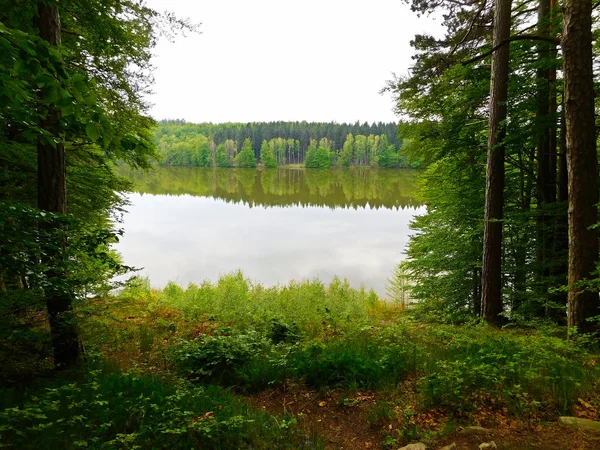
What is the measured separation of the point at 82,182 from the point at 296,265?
1304 cm

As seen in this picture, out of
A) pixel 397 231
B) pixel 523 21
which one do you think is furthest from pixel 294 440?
pixel 397 231

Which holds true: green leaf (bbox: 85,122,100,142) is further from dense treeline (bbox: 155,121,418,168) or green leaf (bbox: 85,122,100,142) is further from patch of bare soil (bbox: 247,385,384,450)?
dense treeline (bbox: 155,121,418,168)

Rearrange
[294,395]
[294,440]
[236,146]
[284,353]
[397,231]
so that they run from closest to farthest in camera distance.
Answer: [294,440] < [294,395] < [284,353] < [397,231] < [236,146]

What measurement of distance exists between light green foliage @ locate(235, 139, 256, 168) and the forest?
317ft

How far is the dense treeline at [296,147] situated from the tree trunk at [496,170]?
303ft

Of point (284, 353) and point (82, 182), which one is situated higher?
point (82, 182)

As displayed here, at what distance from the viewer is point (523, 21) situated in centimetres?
902

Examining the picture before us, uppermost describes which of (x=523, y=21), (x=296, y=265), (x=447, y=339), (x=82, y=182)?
(x=523, y=21)

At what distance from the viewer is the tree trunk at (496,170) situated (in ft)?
22.1

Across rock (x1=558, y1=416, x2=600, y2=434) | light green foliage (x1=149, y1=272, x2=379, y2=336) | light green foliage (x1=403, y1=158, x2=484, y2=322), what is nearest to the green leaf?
rock (x1=558, y1=416, x2=600, y2=434)

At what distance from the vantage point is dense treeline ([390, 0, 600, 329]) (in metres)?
4.57

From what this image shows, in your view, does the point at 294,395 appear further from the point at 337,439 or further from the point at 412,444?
the point at 412,444

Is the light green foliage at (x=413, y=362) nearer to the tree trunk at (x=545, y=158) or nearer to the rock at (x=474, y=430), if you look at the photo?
the rock at (x=474, y=430)

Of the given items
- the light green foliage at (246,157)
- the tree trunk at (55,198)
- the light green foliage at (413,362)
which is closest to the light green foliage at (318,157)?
the light green foliage at (246,157)
